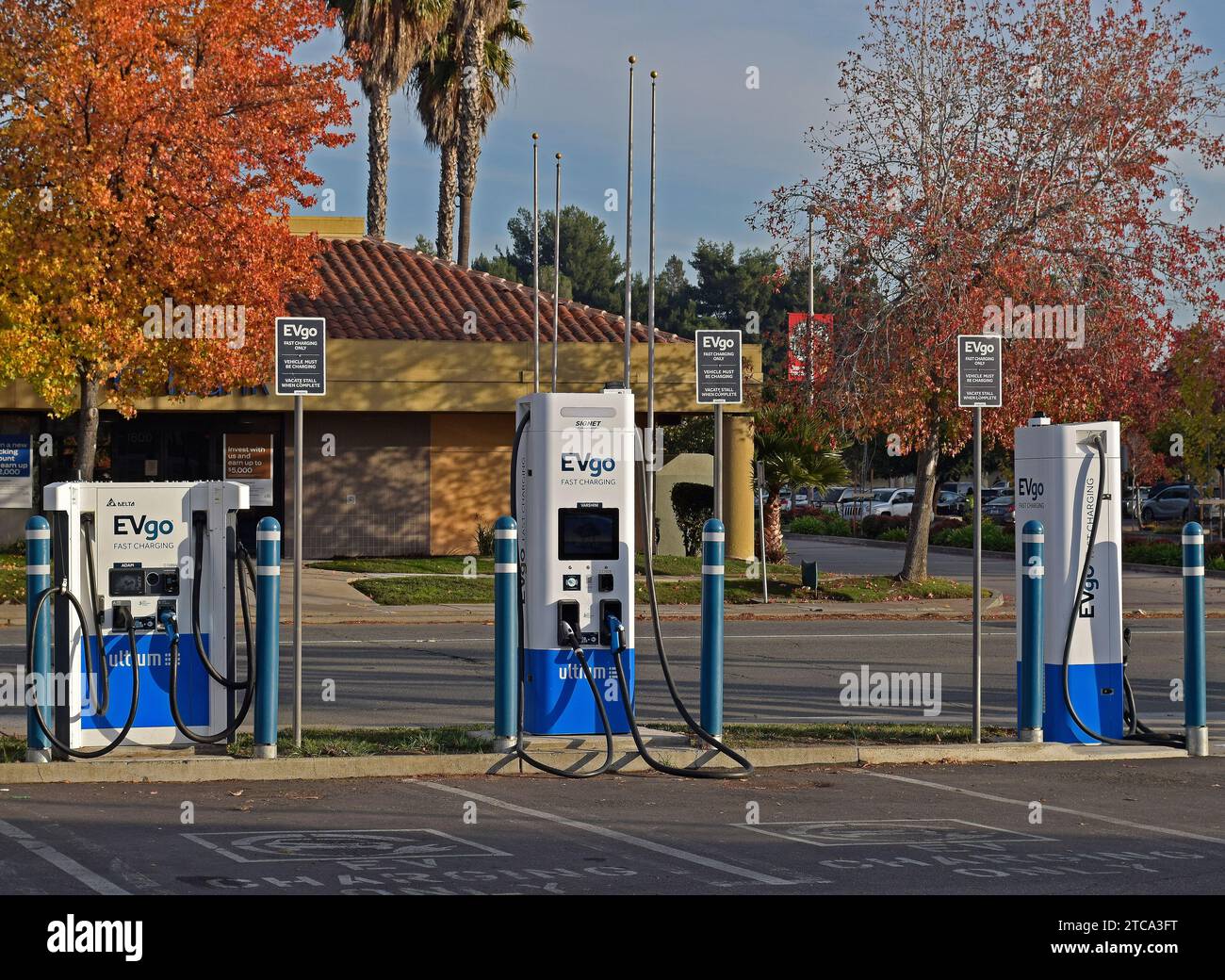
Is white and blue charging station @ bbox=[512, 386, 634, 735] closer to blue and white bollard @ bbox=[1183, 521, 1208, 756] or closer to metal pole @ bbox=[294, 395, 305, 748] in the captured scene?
metal pole @ bbox=[294, 395, 305, 748]

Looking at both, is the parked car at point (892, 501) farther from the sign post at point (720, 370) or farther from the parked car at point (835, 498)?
the sign post at point (720, 370)

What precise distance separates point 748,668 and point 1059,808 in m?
7.98

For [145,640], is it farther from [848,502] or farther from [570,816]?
[848,502]

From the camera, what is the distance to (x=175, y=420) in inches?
1231

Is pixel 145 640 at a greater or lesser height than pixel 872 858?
greater

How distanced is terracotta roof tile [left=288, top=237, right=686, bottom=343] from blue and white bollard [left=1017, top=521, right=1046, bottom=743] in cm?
2146

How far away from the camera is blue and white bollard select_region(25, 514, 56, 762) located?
33.3 ft

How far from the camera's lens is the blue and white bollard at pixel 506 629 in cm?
1062

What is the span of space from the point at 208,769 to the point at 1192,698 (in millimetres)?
6907

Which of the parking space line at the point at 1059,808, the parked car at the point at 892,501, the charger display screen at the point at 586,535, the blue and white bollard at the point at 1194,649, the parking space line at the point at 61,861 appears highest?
the parked car at the point at 892,501

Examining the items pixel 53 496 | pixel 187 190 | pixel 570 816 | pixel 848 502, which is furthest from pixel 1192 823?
pixel 848 502

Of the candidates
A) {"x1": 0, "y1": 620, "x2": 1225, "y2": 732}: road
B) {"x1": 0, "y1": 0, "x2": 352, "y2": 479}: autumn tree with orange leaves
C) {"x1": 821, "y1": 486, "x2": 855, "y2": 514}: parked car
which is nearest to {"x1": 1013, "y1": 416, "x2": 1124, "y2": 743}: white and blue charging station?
{"x1": 0, "y1": 620, "x2": 1225, "y2": 732}: road

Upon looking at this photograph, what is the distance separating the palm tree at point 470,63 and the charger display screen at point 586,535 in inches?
1227

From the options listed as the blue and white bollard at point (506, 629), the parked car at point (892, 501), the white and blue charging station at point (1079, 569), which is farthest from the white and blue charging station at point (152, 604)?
the parked car at point (892, 501)
